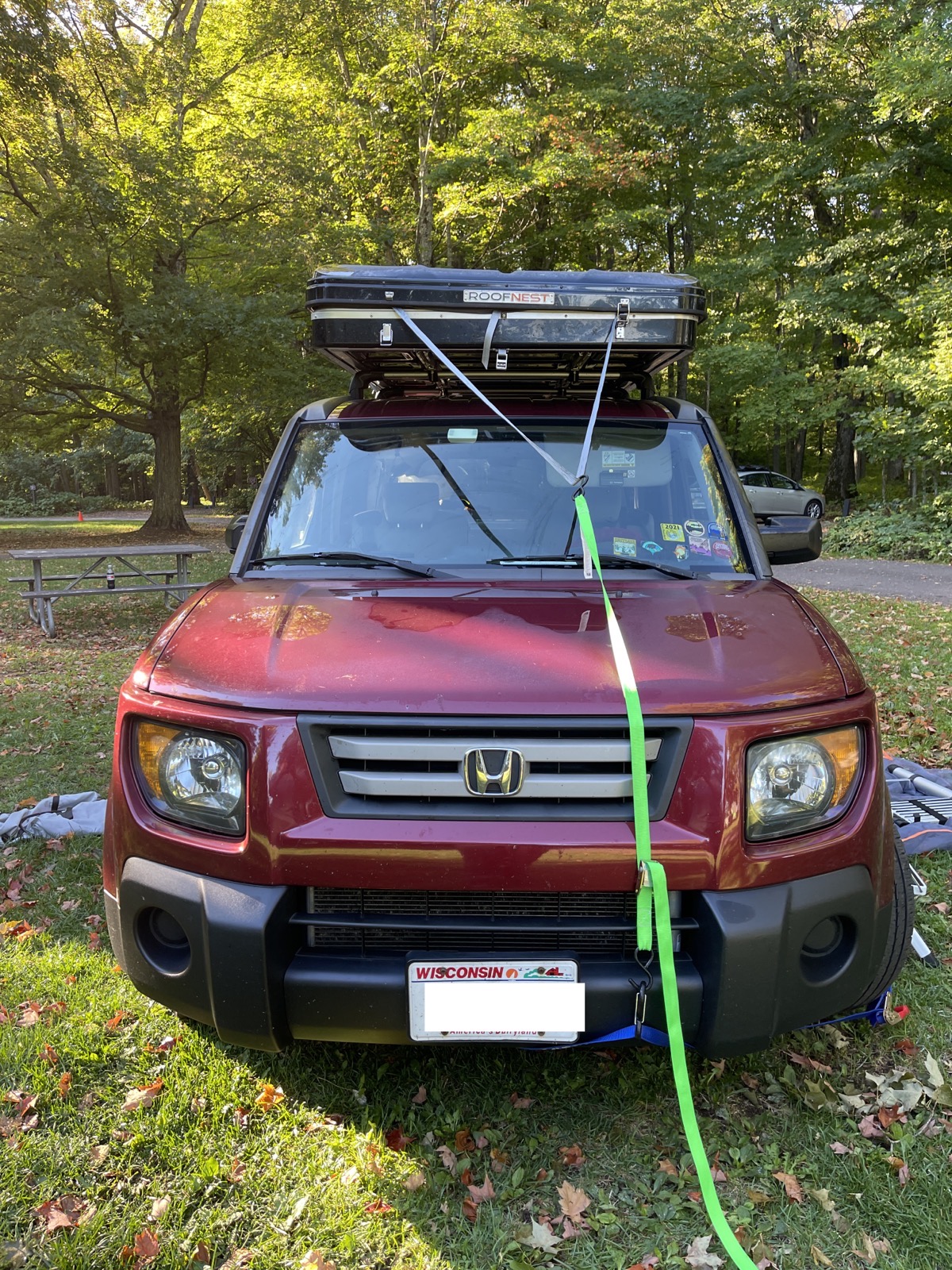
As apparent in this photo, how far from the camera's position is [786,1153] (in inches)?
90.9

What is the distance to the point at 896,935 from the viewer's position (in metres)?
2.49

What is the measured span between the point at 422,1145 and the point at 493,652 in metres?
1.39

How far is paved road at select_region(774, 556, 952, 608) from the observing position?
12797mm

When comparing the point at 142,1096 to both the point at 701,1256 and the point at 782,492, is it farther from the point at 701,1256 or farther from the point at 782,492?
the point at 782,492

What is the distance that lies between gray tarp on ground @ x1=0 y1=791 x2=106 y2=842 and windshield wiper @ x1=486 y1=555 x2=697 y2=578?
265 cm

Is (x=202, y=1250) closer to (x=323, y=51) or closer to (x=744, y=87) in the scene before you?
(x=323, y=51)

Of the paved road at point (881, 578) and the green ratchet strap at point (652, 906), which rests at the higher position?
the green ratchet strap at point (652, 906)

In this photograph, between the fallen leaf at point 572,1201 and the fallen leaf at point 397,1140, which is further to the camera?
the fallen leaf at point 397,1140

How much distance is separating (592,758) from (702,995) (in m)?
0.59

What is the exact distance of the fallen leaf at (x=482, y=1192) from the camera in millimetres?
2187

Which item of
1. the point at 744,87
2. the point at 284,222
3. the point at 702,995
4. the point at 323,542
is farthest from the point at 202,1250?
the point at 744,87

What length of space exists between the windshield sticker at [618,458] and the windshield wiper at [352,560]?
850mm

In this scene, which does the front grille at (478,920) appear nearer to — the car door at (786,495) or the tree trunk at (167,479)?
the car door at (786,495)

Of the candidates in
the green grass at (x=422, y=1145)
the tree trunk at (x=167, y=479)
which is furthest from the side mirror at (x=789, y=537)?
the tree trunk at (x=167, y=479)
